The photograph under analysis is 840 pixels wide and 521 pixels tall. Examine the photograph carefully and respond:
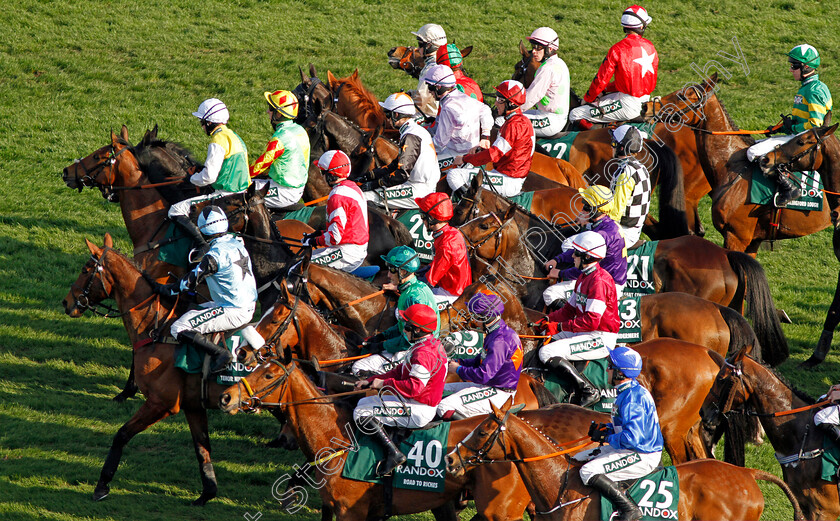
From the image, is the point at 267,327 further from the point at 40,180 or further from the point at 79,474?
the point at 40,180

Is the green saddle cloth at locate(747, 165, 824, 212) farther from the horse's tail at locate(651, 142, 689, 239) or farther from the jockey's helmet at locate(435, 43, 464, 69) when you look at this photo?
the jockey's helmet at locate(435, 43, 464, 69)

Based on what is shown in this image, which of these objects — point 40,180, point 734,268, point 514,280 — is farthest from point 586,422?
point 40,180

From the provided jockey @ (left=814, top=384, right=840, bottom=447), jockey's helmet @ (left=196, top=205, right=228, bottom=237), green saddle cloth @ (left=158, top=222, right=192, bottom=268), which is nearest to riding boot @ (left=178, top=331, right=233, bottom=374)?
jockey's helmet @ (left=196, top=205, right=228, bottom=237)

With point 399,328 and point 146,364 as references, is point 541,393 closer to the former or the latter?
point 399,328

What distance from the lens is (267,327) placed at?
8.66 m

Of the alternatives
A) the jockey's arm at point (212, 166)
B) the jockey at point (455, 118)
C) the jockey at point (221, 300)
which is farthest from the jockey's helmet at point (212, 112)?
the jockey at point (455, 118)

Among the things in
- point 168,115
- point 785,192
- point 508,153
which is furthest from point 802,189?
point 168,115

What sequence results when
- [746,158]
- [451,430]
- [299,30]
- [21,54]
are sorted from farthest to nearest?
[299,30] → [21,54] → [746,158] → [451,430]

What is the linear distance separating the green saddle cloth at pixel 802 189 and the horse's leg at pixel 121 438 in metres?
7.63

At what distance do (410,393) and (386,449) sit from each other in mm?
505

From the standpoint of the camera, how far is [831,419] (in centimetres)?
784

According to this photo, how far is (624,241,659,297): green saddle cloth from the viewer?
10.7 m

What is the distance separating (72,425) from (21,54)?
1221cm

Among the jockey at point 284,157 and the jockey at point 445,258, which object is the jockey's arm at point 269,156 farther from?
the jockey at point 445,258
